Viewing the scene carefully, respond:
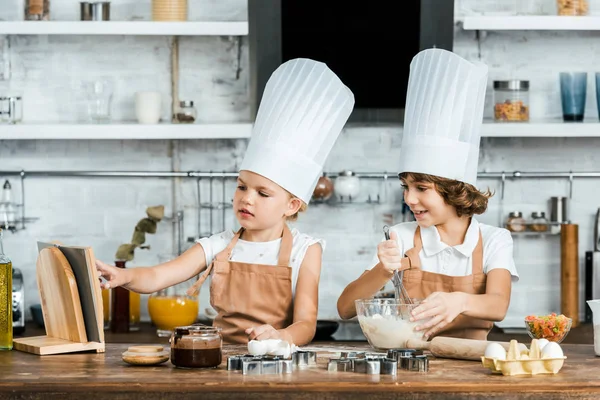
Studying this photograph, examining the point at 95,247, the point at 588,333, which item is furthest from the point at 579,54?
the point at 95,247

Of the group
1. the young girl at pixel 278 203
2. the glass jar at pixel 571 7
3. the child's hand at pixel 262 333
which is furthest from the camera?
the glass jar at pixel 571 7

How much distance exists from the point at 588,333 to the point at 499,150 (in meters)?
0.79

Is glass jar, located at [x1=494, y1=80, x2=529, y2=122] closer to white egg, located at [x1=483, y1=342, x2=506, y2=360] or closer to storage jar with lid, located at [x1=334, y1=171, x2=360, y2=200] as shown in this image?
storage jar with lid, located at [x1=334, y1=171, x2=360, y2=200]

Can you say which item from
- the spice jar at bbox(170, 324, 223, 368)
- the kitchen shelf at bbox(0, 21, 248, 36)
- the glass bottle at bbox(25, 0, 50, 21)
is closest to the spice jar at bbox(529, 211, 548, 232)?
the kitchen shelf at bbox(0, 21, 248, 36)

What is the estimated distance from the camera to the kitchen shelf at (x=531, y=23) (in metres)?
3.53

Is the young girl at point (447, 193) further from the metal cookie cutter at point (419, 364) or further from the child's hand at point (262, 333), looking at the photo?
the metal cookie cutter at point (419, 364)

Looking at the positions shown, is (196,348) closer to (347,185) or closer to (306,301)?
(306,301)

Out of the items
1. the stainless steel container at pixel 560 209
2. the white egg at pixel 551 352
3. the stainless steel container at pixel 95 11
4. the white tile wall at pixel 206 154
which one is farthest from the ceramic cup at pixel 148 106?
the white egg at pixel 551 352

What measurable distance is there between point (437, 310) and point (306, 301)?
0.42 metres

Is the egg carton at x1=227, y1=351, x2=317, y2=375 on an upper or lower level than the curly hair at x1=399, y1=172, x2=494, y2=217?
lower

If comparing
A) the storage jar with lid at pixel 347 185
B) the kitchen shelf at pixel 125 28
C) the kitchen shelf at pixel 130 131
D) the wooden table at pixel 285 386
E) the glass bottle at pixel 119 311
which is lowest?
the glass bottle at pixel 119 311

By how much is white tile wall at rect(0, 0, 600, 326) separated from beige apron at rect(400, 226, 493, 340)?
117 centimetres

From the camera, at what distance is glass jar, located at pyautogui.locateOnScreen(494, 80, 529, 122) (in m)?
3.61

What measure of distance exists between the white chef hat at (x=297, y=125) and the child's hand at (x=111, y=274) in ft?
1.38
